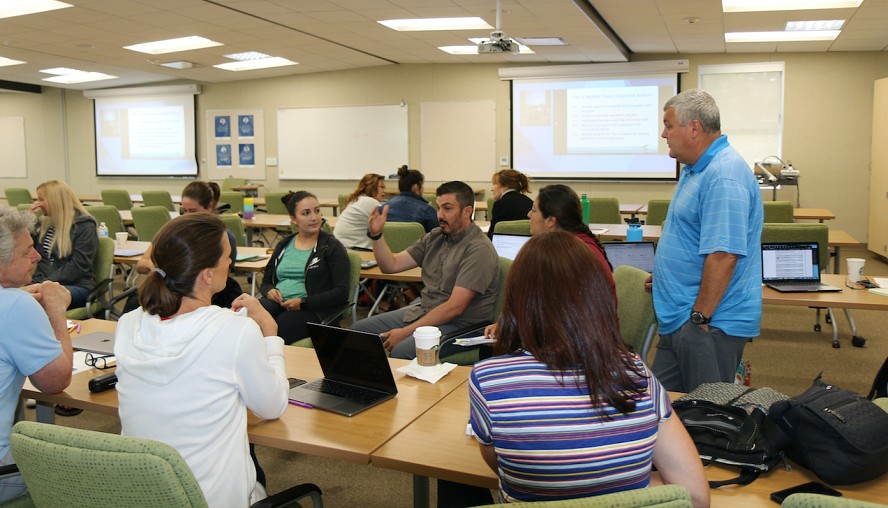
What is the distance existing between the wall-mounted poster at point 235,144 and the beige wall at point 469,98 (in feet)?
0.49

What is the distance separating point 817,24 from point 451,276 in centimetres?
665

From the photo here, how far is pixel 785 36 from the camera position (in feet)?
28.4

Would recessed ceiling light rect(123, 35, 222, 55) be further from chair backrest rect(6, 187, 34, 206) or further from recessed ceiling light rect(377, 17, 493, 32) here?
chair backrest rect(6, 187, 34, 206)

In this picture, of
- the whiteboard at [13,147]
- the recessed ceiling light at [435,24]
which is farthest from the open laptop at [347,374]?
the whiteboard at [13,147]

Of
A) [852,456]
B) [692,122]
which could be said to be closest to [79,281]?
[692,122]

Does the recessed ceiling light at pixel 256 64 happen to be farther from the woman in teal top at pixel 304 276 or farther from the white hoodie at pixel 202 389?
the white hoodie at pixel 202 389

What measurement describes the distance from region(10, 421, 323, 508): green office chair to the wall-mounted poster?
1195cm

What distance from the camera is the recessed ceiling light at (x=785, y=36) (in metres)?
8.32

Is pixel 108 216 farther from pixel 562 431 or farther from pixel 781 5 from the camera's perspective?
pixel 781 5

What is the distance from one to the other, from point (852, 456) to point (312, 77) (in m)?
11.6

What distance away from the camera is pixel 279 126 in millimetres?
12625

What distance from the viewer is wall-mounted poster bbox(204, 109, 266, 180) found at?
12.9 m

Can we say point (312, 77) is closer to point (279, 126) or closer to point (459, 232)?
point (279, 126)

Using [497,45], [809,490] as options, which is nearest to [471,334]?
[809,490]
